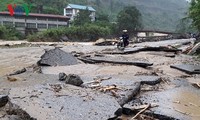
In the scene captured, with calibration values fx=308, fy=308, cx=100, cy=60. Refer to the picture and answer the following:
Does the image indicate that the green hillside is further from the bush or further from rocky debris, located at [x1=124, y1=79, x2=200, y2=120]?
rocky debris, located at [x1=124, y1=79, x2=200, y2=120]

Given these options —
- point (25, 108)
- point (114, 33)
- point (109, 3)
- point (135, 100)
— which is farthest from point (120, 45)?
point (109, 3)

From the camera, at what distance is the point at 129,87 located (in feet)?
19.8

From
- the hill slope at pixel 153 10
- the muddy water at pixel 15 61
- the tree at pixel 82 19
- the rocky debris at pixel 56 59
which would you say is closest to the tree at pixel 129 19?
the tree at pixel 82 19

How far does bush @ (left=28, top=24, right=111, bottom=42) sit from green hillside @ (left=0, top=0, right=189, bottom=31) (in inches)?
533

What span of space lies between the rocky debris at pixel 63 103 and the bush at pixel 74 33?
3505 centimetres

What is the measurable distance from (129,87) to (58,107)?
1.97 meters

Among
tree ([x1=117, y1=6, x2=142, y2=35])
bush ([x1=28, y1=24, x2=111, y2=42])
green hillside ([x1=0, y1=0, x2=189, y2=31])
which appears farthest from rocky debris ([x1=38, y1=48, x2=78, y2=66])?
tree ([x1=117, y1=6, x2=142, y2=35])

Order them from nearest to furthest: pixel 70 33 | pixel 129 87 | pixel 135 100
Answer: pixel 135 100 < pixel 129 87 < pixel 70 33

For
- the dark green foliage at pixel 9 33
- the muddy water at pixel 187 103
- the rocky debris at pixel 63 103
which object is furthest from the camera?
the dark green foliage at pixel 9 33

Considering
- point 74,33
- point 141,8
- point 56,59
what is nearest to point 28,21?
point 74,33

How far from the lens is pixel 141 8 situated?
116625mm

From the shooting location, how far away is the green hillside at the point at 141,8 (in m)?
60.5

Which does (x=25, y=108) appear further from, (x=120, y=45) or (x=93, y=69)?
(x=120, y=45)

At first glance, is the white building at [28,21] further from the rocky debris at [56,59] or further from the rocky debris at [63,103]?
the rocky debris at [63,103]
